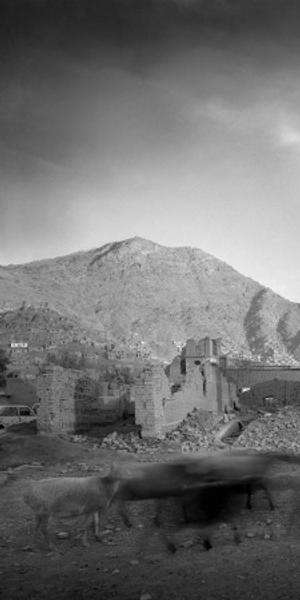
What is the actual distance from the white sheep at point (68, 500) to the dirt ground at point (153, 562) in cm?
28

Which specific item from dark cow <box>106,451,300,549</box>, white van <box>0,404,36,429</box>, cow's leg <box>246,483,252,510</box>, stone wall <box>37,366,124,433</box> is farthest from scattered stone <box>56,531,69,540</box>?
white van <box>0,404,36,429</box>

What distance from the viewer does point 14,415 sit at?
2342cm

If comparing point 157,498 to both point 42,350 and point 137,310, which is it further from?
point 137,310

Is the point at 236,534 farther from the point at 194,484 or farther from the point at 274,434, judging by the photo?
the point at 274,434

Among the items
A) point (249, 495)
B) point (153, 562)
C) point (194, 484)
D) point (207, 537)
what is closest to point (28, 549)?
point (153, 562)

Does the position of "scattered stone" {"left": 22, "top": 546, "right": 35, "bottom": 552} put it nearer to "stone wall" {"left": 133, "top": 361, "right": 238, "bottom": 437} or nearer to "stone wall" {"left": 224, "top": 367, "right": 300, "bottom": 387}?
"stone wall" {"left": 133, "top": 361, "right": 238, "bottom": 437}

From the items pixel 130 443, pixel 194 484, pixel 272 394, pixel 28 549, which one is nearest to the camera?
pixel 28 549

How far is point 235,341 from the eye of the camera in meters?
199

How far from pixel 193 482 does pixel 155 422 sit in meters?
10.4

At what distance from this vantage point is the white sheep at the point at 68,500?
22.2 ft

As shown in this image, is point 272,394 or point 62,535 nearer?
point 62,535

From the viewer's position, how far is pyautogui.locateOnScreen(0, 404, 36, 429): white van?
74.7 feet

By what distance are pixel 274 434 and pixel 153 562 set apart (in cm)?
1370

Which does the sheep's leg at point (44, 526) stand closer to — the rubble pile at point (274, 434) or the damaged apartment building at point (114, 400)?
the rubble pile at point (274, 434)
